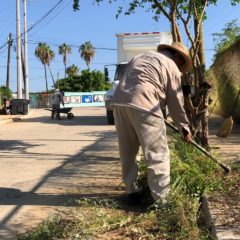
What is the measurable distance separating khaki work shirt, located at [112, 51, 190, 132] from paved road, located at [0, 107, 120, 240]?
1640 mm

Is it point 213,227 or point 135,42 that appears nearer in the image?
point 213,227

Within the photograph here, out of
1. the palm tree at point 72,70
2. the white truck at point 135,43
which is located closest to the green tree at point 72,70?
the palm tree at point 72,70

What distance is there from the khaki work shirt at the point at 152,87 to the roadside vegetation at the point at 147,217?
0.80 m

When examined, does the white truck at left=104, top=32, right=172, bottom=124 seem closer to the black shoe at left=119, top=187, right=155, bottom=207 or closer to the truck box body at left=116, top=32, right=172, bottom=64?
the truck box body at left=116, top=32, right=172, bottom=64

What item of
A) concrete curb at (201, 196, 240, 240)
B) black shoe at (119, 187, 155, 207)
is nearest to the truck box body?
black shoe at (119, 187, 155, 207)

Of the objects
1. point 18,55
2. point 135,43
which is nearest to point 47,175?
point 135,43

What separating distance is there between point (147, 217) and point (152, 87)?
1368 mm

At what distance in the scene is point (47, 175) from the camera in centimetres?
832

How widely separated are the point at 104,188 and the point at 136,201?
3.51 feet

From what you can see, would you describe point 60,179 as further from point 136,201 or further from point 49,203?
point 136,201

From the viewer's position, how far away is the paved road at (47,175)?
19.7 ft

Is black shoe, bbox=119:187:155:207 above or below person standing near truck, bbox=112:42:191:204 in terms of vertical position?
below

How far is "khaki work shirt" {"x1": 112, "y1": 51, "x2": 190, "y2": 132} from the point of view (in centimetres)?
545

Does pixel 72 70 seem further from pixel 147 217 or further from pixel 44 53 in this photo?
pixel 147 217
